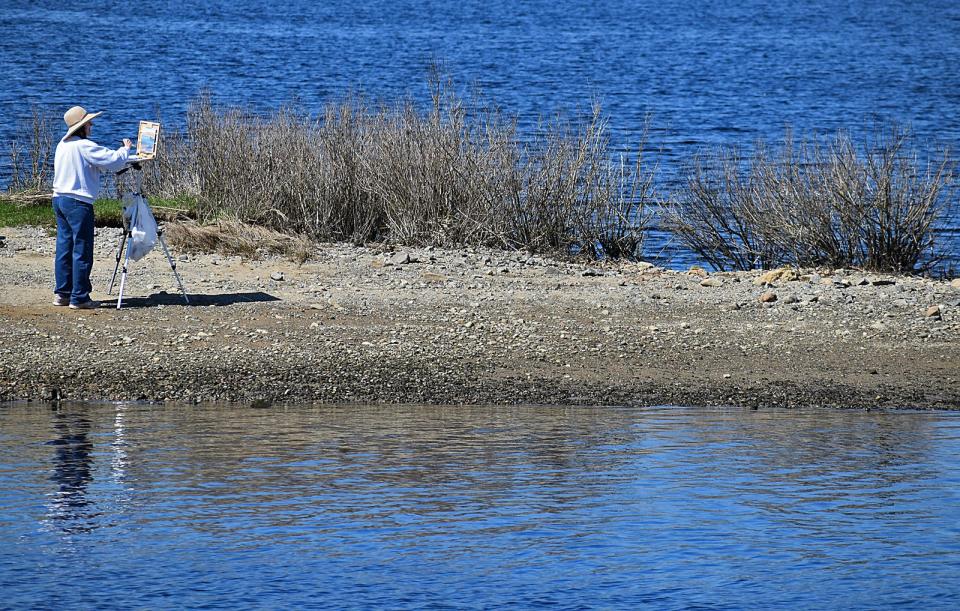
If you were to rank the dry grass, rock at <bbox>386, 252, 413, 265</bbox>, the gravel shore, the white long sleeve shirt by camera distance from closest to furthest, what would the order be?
the gravel shore → the white long sleeve shirt → rock at <bbox>386, 252, 413, 265</bbox> → the dry grass

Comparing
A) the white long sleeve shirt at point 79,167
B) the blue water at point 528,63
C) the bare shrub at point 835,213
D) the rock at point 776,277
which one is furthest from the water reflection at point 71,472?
the blue water at point 528,63

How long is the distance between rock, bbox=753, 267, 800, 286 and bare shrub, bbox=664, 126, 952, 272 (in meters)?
1.31

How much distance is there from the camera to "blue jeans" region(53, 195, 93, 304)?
12.9 meters

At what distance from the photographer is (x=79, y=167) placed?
1266 cm

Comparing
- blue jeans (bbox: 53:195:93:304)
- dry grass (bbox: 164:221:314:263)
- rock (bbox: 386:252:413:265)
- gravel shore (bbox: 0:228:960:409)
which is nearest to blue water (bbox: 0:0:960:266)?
rock (bbox: 386:252:413:265)

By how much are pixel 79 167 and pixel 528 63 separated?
48.8m

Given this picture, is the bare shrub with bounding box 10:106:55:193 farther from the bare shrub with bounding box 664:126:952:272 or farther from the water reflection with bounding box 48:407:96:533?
the water reflection with bounding box 48:407:96:533

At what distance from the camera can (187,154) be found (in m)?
20.1

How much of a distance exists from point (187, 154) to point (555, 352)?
9.36m

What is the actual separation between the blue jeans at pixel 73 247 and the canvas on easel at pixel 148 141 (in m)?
0.84

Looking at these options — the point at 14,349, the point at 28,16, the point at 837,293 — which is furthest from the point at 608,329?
the point at 28,16

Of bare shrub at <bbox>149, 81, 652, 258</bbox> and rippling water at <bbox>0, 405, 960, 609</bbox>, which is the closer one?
rippling water at <bbox>0, 405, 960, 609</bbox>

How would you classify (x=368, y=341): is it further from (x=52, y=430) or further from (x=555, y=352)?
(x=52, y=430)

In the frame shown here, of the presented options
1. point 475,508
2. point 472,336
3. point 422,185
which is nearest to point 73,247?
point 472,336
